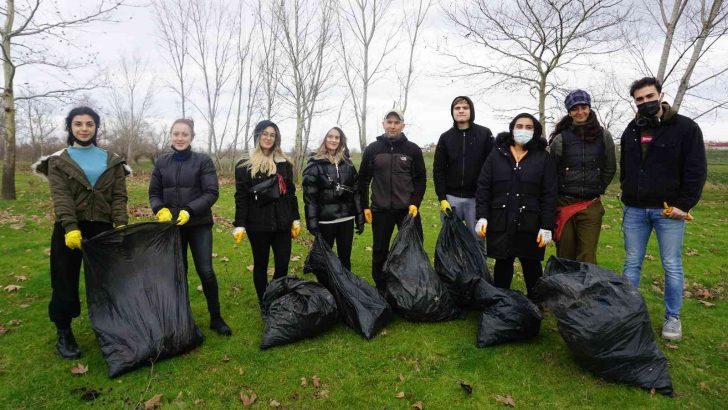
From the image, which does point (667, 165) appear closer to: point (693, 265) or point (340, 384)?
point (340, 384)

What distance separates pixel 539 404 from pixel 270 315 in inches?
80.3

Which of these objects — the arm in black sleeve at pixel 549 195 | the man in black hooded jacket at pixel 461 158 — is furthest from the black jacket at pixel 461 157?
the arm in black sleeve at pixel 549 195

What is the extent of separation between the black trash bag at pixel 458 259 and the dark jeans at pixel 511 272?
Answer: 0.10 metres

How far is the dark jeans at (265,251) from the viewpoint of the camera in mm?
3521

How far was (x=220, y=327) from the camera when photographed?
3.39 meters

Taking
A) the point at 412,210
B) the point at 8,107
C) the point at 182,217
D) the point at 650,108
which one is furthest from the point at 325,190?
the point at 8,107

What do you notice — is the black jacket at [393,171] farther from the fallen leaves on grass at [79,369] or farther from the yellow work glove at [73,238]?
the fallen leaves on grass at [79,369]

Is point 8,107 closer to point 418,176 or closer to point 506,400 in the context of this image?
point 418,176

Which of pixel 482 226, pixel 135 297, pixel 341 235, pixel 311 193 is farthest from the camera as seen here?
pixel 341 235

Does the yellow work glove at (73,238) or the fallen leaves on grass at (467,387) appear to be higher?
the yellow work glove at (73,238)

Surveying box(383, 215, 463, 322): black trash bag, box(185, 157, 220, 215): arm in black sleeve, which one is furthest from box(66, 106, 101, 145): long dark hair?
box(383, 215, 463, 322): black trash bag

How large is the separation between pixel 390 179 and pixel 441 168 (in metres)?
0.52

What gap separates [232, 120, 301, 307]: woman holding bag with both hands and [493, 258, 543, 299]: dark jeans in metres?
1.88

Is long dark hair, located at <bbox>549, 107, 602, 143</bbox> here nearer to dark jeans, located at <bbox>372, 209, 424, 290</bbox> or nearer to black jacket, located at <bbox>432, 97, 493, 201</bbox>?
black jacket, located at <bbox>432, 97, 493, 201</bbox>
